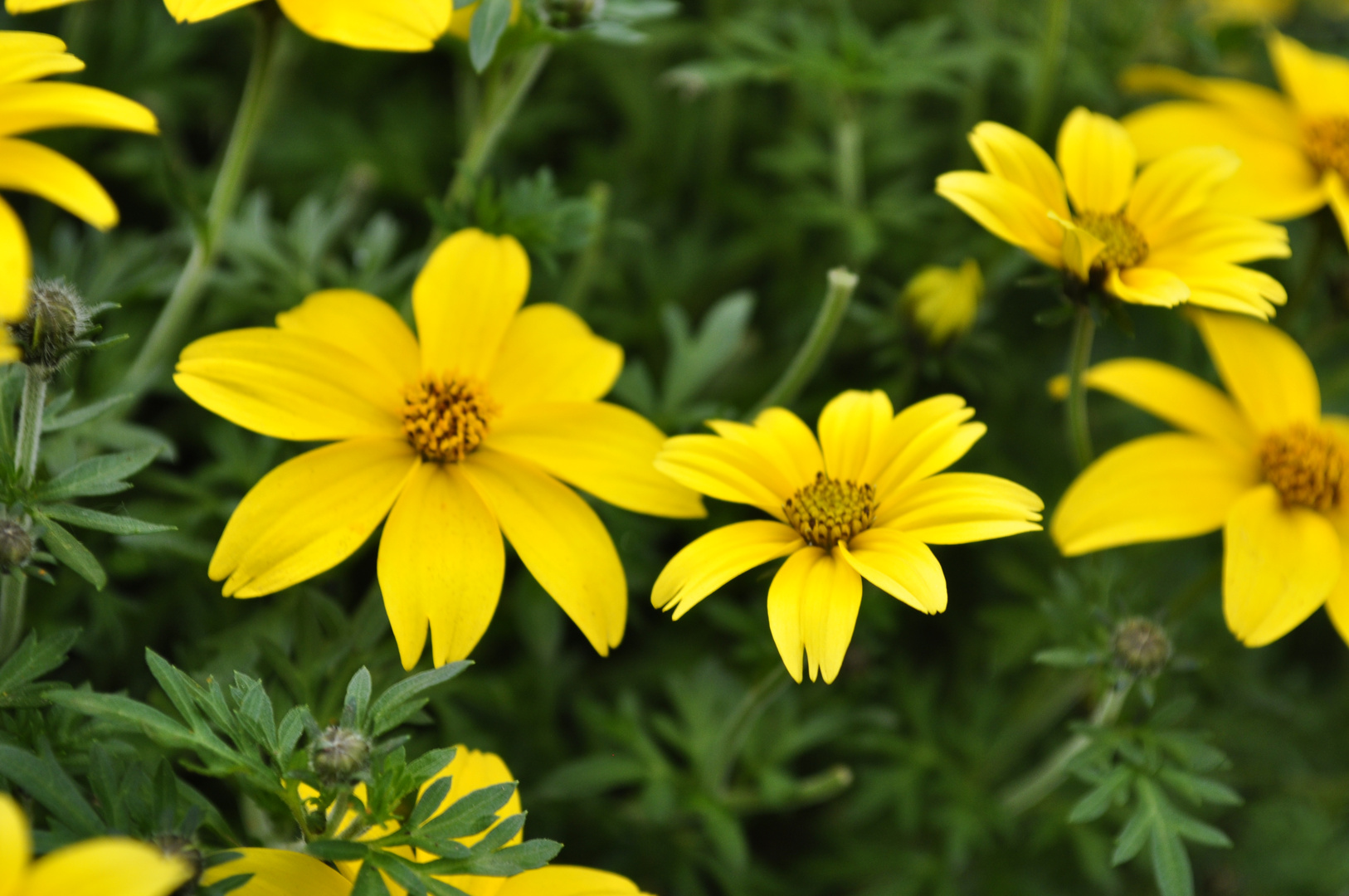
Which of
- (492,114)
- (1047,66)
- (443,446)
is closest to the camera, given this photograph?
(443,446)

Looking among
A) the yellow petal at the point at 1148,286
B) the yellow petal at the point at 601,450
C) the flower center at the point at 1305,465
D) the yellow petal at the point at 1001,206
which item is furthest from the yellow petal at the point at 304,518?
the flower center at the point at 1305,465

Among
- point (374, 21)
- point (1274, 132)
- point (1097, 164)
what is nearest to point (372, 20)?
point (374, 21)

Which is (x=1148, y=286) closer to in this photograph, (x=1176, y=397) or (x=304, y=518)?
(x=1176, y=397)

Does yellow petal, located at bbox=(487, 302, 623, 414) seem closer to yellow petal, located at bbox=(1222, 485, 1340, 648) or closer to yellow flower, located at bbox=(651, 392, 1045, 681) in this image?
yellow flower, located at bbox=(651, 392, 1045, 681)

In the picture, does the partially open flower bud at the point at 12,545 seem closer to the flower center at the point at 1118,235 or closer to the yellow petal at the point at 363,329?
the yellow petal at the point at 363,329

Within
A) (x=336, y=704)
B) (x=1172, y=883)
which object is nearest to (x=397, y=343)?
(x=336, y=704)

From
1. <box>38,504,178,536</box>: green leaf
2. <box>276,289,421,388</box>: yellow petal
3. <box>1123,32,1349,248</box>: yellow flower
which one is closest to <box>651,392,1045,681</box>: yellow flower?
<box>276,289,421,388</box>: yellow petal
